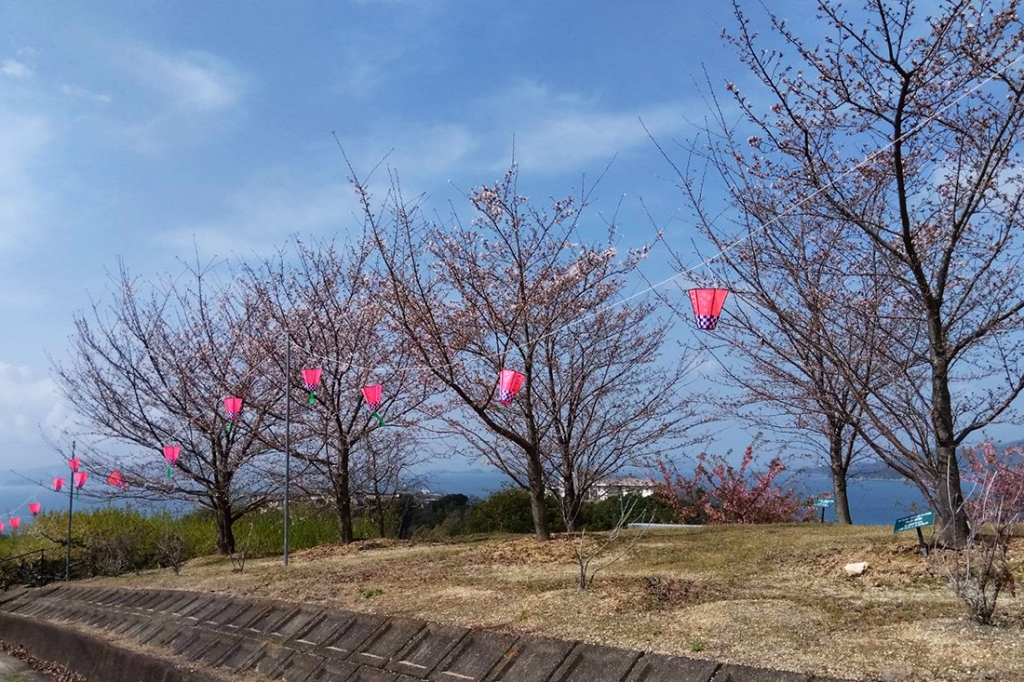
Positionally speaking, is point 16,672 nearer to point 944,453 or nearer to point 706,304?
point 706,304

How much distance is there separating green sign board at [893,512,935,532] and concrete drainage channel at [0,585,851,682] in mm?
2555

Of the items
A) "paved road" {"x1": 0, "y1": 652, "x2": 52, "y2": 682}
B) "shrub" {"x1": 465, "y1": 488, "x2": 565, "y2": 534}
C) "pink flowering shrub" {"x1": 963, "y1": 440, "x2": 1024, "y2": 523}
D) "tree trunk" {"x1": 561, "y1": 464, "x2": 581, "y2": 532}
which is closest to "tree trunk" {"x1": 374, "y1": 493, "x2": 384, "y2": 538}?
"shrub" {"x1": 465, "y1": 488, "x2": 565, "y2": 534}

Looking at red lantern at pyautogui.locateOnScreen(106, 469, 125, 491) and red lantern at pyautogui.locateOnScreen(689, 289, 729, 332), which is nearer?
red lantern at pyautogui.locateOnScreen(689, 289, 729, 332)

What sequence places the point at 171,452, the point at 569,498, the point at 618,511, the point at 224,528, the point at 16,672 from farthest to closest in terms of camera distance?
the point at 618,511 < the point at 224,528 < the point at 171,452 < the point at 569,498 < the point at 16,672

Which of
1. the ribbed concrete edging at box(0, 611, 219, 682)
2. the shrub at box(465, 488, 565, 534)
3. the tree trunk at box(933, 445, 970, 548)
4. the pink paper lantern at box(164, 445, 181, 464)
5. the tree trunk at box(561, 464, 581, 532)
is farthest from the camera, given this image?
the shrub at box(465, 488, 565, 534)

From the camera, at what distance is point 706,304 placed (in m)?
7.28

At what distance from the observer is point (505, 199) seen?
1150cm

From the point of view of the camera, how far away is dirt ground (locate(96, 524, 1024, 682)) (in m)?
4.60

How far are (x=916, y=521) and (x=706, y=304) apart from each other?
2.35 meters

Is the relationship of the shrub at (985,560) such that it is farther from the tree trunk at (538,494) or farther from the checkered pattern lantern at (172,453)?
the checkered pattern lantern at (172,453)

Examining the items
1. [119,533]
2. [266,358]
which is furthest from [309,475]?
[119,533]

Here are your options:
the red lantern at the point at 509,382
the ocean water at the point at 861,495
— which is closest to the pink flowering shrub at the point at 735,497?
the ocean water at the point at 861,495

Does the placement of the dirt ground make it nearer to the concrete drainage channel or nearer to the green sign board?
the concrete drainage channel

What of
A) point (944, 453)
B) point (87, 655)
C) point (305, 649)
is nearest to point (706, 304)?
point (944, 453)
